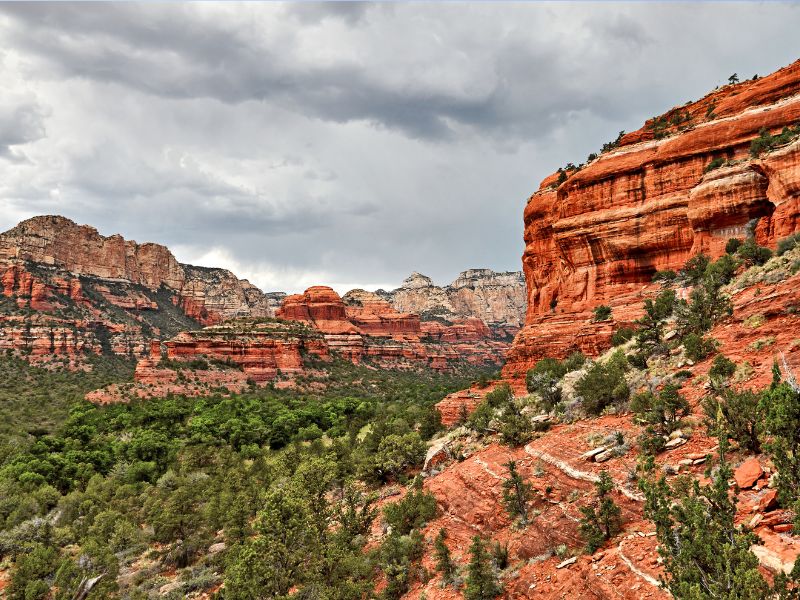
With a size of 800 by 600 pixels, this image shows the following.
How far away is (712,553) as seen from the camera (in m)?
8.00

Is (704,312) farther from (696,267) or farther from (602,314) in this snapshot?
(602,314)

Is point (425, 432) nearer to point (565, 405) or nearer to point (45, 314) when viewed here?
point (565, 405)

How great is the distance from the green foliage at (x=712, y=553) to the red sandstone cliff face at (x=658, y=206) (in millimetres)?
25509

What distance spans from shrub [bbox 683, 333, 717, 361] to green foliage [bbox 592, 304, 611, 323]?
16.2m

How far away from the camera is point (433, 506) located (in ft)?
71.4

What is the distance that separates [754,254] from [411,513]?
2416 centimetres

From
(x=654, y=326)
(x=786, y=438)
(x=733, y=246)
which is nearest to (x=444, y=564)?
(x=786, y=438)

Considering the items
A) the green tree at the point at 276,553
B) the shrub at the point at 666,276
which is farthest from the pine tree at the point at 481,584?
the shrub at the point at 666,276

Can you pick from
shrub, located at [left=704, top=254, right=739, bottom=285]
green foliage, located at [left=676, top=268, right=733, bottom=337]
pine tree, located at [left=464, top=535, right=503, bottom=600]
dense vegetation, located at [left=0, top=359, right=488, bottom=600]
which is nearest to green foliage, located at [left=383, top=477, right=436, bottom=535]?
dense vegetation, located at [left=0, top=359, right=488, bottom=600]

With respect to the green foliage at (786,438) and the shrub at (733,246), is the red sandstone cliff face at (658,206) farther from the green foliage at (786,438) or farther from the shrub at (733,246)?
the green foliage at (786,438)

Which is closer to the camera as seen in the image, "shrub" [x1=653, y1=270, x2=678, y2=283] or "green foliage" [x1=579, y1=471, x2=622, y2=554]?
"green foliage" [x1=579, y1=471, x2=622, y2=554]

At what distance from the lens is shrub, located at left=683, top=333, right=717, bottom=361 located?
18.6 m

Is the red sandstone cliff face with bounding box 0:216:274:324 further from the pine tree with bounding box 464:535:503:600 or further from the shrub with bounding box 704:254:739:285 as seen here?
the shrub with bounding box 704:254:739:285

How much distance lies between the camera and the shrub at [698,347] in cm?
1858
